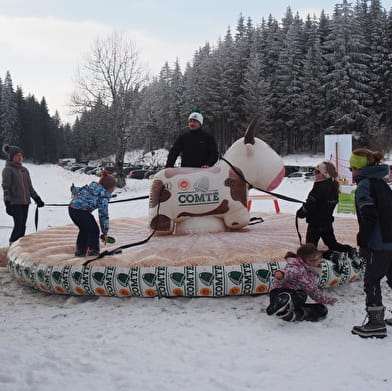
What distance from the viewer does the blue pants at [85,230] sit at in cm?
461

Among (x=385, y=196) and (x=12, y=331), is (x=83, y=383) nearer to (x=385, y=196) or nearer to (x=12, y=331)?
(x=12, y=331)

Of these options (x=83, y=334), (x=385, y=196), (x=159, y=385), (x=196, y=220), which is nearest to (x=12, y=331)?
(x=83, y=334)

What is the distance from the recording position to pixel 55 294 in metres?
4.68

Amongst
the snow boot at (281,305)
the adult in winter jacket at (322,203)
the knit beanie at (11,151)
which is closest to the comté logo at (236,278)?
the snow boot at (281,305)

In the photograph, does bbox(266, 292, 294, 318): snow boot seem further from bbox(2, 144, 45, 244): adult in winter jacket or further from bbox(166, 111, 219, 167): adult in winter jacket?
bbox(2, 144, 45, 244): adult in winter jacket

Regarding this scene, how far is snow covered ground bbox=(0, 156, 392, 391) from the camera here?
245 centimetres

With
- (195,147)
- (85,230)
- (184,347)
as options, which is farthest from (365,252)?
(195,147)

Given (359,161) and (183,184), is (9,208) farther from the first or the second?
(359,161)

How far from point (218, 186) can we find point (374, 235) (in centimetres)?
245

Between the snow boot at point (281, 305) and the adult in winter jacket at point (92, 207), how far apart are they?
6.56 feet

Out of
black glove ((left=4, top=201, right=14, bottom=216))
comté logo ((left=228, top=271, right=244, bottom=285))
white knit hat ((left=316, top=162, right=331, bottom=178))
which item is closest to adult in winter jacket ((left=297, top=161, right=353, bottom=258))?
white knit hat ((left=316, top=162, right=331, bottom=178))

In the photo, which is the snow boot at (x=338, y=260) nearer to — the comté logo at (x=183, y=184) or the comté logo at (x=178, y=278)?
the comté logo at (x=178, y=278)

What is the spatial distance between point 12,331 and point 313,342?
2359mm

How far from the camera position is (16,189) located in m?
6.28
